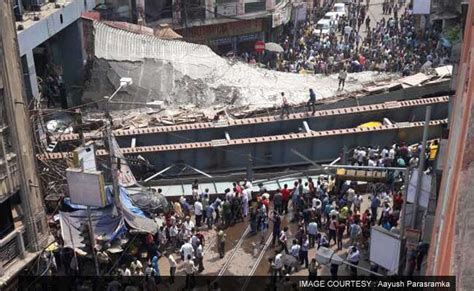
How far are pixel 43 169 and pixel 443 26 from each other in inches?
1130

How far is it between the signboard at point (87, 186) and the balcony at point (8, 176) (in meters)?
1.51

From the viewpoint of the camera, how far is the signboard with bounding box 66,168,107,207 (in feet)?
60.5

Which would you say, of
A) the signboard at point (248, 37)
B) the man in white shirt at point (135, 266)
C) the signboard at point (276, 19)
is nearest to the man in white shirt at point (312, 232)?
the man in white shirt at point (135, 266)

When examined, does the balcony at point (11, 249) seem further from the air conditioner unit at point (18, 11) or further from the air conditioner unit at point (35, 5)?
the air conditioner unit at point (35, 5)

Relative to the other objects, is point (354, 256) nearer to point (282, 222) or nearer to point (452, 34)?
point (282, 222)

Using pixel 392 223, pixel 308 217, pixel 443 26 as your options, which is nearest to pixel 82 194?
pixel 308 217

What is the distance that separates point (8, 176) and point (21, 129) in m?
1.44

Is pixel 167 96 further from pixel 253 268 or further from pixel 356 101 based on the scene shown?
pixel 253 268

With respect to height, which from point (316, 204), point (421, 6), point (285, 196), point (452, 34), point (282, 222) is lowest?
point (282, 222)

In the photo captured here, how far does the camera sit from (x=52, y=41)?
115 ft

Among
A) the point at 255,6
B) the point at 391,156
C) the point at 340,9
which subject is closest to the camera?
the point at 391,156

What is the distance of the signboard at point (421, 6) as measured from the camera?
138ft

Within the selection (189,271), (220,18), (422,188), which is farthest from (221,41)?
(422,188)

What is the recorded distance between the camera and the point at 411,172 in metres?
17.9
